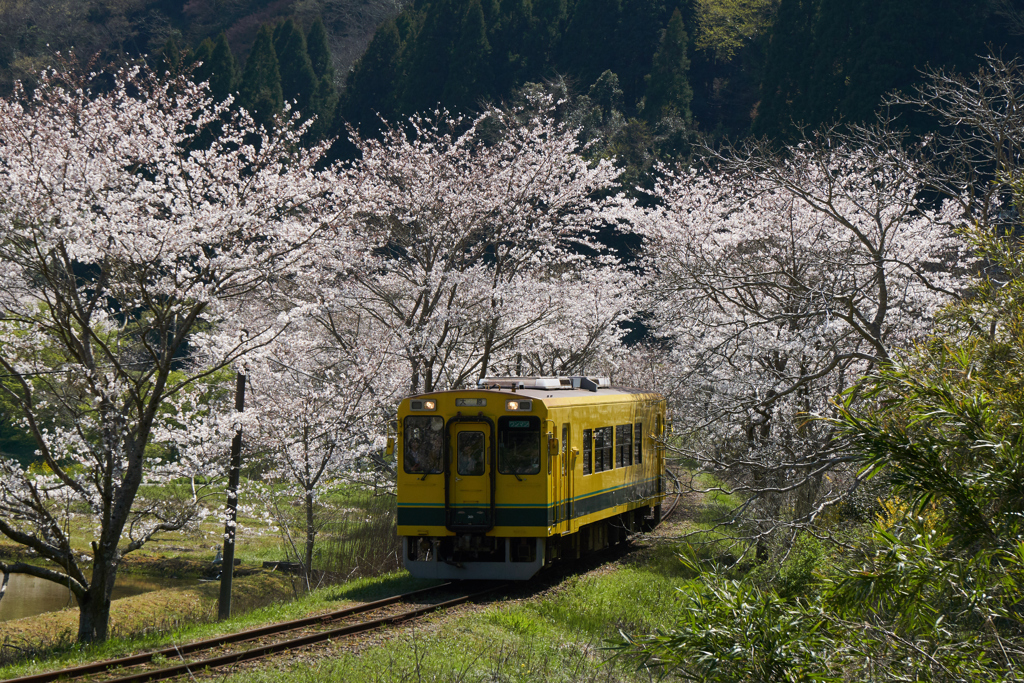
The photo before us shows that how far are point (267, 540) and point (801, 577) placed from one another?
16804mm

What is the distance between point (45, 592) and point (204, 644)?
14.1 meters

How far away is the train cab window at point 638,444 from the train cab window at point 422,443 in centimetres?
394

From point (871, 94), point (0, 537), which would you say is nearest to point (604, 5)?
point (871, 94)

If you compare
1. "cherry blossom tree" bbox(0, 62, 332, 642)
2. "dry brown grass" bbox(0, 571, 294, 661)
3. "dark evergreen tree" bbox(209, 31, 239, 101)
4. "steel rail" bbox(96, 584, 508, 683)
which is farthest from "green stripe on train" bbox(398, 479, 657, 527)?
"dark evergreen tree" bbox(209, 31, 239, 101)

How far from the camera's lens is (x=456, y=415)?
10.7 meters

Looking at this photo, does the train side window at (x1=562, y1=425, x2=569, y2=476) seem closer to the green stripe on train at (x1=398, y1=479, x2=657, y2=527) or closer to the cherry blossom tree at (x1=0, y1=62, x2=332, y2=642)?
the green stripe on train at (x1=398, y1=479, x2=657, y2=527)

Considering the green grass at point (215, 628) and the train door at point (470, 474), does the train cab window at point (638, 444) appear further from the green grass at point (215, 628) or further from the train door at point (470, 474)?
the green grass at point (215, 628)

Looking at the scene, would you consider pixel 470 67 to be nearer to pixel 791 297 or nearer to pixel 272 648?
pixel 791 297

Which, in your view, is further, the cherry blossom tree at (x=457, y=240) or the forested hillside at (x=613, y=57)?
the forested hillside at (x=613, y=57)

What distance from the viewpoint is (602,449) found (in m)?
12.2

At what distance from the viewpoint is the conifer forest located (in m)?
4.12

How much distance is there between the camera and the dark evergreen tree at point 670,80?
44062 mm

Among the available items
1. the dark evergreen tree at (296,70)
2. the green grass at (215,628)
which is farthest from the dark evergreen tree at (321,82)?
the green grass at (215,628)

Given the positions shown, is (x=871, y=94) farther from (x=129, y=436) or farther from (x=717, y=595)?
(x=717, y=595)
